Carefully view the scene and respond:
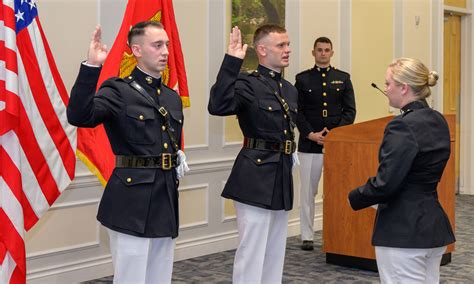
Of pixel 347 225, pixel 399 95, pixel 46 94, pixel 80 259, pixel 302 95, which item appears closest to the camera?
pixel 399 95

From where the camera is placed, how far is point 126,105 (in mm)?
3123

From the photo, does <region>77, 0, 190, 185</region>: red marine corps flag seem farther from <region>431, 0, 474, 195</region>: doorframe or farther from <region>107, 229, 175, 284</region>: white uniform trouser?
<region>431, 0, 474, 195</region>: doorframe

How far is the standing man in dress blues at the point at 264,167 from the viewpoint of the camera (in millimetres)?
3949

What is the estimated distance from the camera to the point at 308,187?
6051 millimetres

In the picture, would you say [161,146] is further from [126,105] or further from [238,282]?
[238,282]

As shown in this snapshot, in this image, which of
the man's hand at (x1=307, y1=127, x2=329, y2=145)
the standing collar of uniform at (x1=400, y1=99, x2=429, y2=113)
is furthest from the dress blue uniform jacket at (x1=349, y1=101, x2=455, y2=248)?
the man's hand at (x1=307, y1=127, x2=329, y2=145)

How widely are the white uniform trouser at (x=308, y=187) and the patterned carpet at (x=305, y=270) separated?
0.18 metres

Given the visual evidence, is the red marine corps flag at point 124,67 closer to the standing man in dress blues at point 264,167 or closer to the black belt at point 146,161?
the standing man in dress blues at point 264,167

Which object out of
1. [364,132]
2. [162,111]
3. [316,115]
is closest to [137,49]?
[162,111]

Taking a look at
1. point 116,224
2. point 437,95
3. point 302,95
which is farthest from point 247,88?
point 437,95

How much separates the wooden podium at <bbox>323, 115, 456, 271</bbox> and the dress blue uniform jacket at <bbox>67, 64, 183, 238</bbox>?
2282 millimetres

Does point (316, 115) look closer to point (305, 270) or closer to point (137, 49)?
point (305, 270)

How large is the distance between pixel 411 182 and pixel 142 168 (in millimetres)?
1118

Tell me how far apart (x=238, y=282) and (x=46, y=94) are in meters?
1.42
